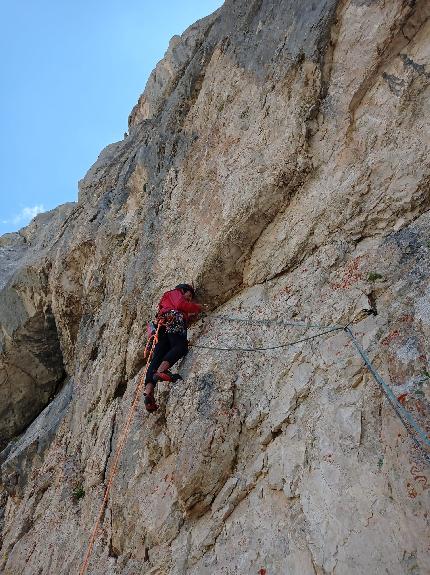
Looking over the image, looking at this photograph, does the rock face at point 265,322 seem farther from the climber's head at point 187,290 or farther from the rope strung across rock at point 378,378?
the climber's head at point 187,290

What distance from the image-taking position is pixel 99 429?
9.14 metres

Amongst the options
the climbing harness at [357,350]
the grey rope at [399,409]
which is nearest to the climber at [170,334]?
the climbing harness at [357,350]

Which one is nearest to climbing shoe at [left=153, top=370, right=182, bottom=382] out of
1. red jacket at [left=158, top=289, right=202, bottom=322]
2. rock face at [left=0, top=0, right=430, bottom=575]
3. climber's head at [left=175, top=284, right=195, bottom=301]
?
rock face at [left=0, top=0, right=430, bottom=575]

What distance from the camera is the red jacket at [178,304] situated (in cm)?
781

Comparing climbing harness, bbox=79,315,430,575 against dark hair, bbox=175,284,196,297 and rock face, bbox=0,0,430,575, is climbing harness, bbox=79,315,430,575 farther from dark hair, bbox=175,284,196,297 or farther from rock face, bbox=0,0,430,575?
dark hair, bbox=175,284,196,297

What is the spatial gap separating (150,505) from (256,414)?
6.43 feet

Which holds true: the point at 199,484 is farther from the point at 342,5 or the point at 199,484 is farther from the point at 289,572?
the point at 342,5

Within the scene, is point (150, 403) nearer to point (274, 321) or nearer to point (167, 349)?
point (167, 349)

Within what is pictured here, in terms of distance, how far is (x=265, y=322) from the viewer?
265 inches

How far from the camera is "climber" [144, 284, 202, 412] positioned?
24.0 feet

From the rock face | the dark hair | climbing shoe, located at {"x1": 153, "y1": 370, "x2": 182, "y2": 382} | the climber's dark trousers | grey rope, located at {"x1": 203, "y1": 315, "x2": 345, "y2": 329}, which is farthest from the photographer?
the dark hair

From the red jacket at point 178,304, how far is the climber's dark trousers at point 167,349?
0.33 metres

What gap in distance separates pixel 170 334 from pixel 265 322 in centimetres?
169

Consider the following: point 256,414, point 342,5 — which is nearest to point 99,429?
point 256,414
